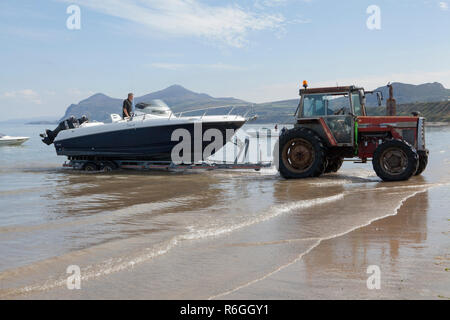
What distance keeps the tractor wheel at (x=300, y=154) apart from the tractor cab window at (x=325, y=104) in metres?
0.46

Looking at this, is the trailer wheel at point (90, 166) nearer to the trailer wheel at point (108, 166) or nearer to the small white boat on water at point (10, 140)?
the trailer wheel at point (108, 166)

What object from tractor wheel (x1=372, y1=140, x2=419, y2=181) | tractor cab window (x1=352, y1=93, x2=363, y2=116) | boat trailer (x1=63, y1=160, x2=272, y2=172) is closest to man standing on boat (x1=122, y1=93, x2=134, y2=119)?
boat trailer (x1=63, y1=160, x2=272, y2=172)

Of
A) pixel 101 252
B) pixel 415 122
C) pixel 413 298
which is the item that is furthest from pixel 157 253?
pixel 415 122

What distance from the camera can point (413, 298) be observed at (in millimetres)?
3324

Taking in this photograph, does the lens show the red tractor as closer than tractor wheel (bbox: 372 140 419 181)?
No

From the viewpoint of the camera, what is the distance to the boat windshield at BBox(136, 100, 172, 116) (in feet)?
43.1

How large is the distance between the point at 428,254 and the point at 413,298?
4.08 ft

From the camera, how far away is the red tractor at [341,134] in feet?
33.4

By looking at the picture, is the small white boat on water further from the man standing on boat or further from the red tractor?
the red tractor

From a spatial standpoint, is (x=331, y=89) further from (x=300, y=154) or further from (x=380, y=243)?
(x=380, y=243)

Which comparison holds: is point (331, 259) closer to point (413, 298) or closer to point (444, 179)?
point (413, 298)

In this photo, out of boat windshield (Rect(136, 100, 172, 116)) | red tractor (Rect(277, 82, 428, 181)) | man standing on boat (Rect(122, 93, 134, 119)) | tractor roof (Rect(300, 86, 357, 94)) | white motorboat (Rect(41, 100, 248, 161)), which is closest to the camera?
red tractor (Rect(277, 82, 428, 181))

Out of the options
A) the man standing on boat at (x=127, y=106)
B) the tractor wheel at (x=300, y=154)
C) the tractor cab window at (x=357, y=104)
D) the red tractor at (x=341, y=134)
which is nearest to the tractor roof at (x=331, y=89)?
the red tractor at (x=341, y=134)

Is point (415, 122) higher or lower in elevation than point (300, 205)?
higher
